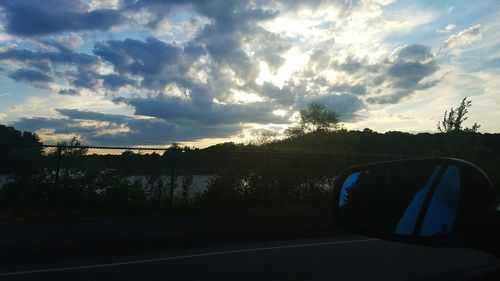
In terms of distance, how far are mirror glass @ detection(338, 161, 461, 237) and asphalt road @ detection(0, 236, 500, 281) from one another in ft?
14.8

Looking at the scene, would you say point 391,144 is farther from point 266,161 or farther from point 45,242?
point 45,242

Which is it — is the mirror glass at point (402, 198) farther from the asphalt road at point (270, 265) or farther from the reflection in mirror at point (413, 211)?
the asphalt road at point (270, 265)

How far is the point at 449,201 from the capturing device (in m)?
1.76

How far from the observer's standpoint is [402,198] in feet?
6.53

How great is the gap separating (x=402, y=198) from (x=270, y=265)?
603 centimetres

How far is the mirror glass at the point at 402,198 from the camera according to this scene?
1772mm

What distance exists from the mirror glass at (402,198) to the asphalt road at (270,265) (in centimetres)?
450

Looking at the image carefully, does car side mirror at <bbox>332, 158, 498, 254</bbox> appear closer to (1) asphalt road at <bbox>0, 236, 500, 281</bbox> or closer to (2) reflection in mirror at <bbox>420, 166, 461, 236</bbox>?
(2) reflection in mirror at <bbox>420, 166, 461, 236</bbox>

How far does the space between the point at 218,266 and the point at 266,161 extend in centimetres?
982

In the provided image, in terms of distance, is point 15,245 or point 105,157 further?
point 105,157

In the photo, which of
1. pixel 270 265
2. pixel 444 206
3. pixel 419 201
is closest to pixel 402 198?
pixel 419 201

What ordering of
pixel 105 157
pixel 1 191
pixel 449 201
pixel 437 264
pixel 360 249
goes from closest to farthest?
pixel 449 201, pixel 437 264, pixel 360 249, pixel 1 191, pixel 105 157

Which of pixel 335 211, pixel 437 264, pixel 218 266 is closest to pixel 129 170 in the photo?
pixel 218 266

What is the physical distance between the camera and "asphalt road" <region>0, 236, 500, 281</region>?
22.9 ft
